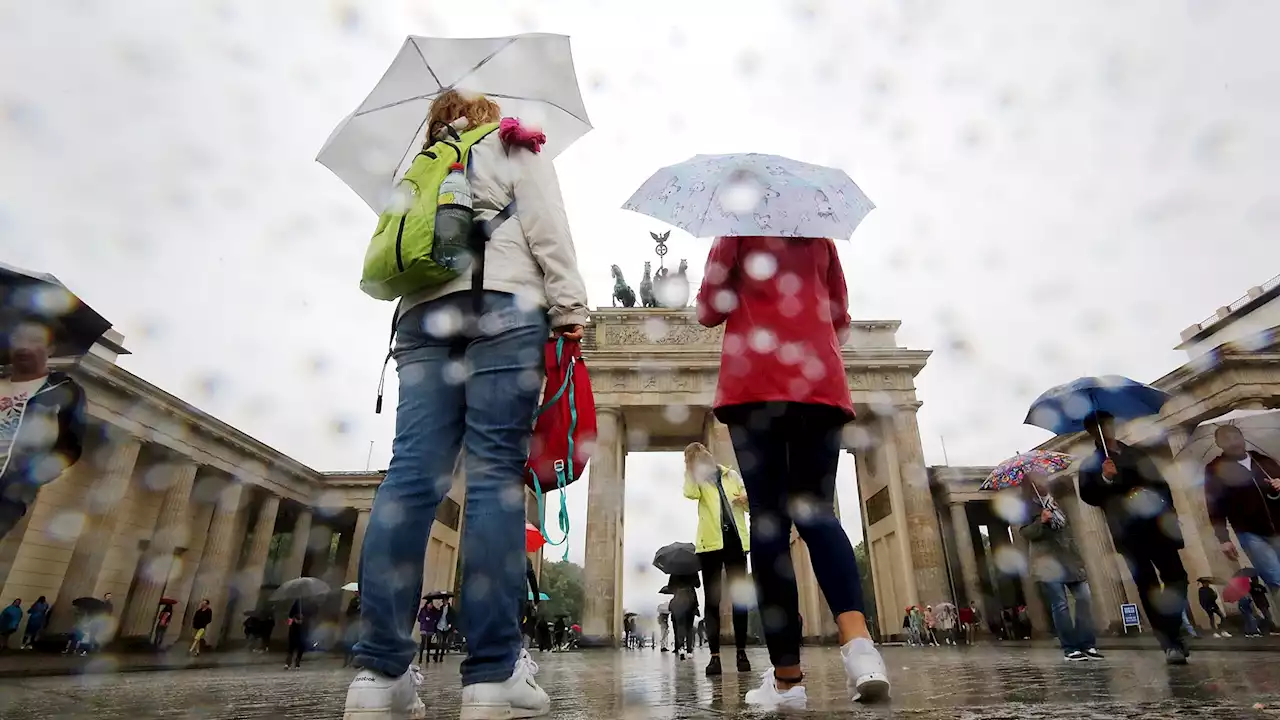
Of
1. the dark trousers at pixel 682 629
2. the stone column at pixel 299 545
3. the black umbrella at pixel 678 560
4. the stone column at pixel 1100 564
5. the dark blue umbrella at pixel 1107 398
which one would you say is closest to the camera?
the dark blue umbrella at pixel 1107 398

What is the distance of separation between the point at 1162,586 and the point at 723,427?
19953 mm

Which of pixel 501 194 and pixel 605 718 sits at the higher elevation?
pixel 501 194

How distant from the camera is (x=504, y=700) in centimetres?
198

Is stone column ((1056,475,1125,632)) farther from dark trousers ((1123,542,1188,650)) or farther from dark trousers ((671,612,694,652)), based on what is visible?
dark trousers ((1123,542,1188,650))

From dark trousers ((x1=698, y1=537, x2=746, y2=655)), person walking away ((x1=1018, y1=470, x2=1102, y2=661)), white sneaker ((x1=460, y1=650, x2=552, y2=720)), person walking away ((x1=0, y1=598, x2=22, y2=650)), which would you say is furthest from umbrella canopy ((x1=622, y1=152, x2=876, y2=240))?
person walking away ((x1=0, y1=598, x2=22, y2=650))

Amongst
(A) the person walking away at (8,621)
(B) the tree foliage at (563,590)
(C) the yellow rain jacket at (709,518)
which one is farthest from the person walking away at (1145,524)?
(B) the tree foliage at (563,590)

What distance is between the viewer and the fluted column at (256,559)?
28828mm

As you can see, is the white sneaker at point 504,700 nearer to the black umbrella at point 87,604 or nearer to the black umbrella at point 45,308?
the black umbrella at point 45,308

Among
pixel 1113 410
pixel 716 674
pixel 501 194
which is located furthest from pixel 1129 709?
pixel 1113 410

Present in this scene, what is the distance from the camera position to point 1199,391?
64.6 feet

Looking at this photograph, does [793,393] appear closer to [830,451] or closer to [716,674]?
[830,451]

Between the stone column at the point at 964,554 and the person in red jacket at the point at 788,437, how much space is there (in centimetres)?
3062

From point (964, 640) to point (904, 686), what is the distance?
79.2 ft

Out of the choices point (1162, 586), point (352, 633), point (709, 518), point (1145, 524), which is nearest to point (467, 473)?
point (709, 518)
